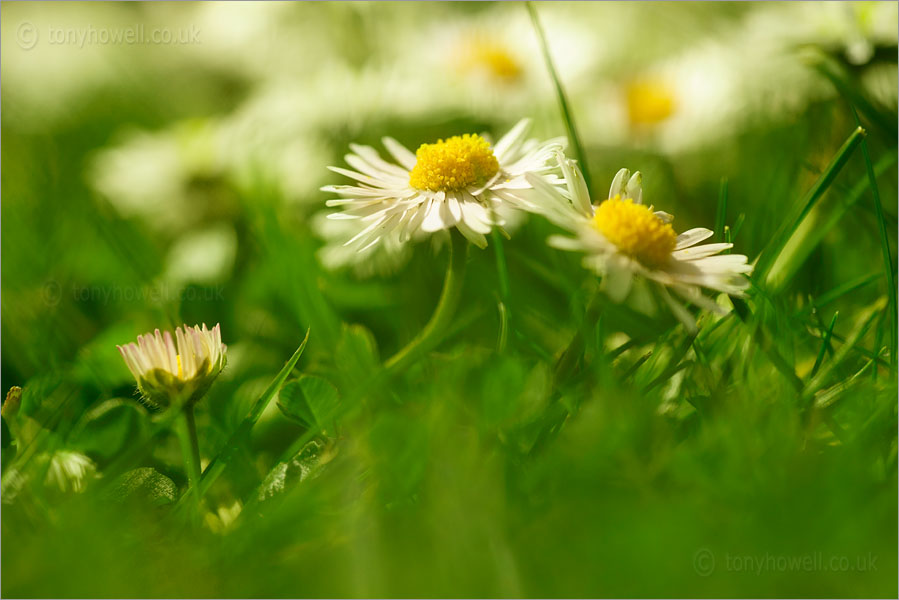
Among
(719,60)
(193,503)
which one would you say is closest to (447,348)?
(193,503)

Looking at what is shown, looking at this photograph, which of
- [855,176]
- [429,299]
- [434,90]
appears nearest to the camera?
[429,299]

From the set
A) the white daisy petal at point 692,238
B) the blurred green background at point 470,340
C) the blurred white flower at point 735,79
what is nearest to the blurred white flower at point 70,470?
the blurred green background at point 470,340

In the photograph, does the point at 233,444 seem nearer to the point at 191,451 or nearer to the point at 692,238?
the point at 191,451

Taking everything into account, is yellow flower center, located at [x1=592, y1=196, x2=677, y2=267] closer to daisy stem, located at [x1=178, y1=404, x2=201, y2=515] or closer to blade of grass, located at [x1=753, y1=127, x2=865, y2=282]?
blade of grass, located at [x1=753, y1=127, x2=865, y2=282]

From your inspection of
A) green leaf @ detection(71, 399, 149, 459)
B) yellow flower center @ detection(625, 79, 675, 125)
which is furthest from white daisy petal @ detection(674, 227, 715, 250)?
yellow flower center @ detection(625, 79, 675, 125)

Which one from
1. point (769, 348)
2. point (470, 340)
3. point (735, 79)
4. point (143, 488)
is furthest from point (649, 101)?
point (143, 488)

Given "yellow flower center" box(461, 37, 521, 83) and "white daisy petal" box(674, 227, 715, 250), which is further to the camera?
"yellow flower center" box(461, 37, 521, 83)

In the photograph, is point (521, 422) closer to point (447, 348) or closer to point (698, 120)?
point (447, 348)
